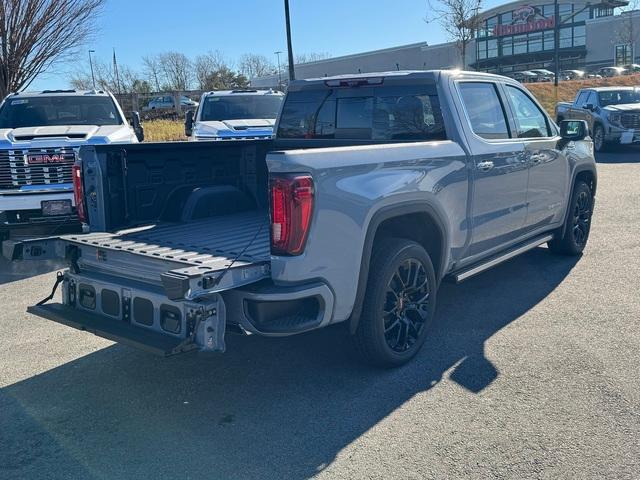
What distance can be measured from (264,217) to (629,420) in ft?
9.95

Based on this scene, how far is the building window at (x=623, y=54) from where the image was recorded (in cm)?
6743

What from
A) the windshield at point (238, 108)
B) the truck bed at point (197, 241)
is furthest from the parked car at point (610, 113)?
the truck bed at point (197, 241)

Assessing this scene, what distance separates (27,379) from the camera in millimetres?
4500

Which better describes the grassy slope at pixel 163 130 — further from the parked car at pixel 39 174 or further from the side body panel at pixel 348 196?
the side body panel at pixel 348 196

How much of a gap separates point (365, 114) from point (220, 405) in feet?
8.79

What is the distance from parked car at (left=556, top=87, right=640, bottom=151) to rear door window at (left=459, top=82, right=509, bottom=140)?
14502 millimetres

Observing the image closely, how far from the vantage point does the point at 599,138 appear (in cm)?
1923

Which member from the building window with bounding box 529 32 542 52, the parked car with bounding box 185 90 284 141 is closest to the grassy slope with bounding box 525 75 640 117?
the parked car with bounding box 185 90 284 141

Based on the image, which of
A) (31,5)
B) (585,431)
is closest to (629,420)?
(585,431)

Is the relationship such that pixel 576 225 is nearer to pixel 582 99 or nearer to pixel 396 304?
pixel 396 304

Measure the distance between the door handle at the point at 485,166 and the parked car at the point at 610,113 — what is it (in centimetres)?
1509

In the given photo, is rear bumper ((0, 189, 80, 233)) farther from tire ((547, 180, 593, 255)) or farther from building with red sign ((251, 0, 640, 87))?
building with red sign ((251, 0, 640, 87))

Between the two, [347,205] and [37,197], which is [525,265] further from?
[37,197]

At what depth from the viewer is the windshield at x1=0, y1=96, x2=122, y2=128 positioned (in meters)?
9.57
